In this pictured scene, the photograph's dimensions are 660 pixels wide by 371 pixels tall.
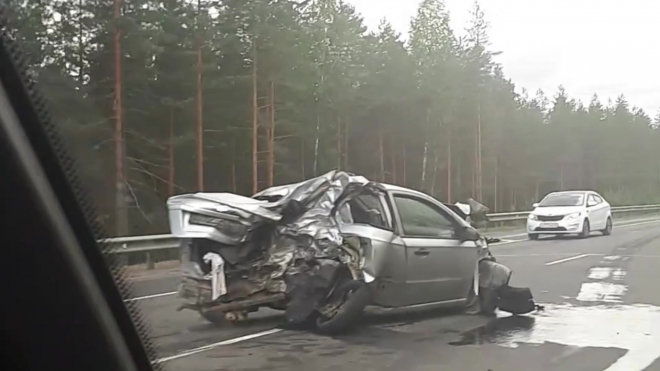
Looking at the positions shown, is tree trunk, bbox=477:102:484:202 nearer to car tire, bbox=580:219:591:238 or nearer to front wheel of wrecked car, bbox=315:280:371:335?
car tire, bbox=580:219:591:238

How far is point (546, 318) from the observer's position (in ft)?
27.3

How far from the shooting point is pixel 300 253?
7.38 m

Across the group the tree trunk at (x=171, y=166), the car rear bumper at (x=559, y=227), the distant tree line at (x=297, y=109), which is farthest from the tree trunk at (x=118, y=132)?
the car rear bumper at (x=559, y=227)

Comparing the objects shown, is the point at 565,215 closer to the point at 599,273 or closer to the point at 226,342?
the point at 599,273

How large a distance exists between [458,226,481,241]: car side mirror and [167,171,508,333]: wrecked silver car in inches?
31.3

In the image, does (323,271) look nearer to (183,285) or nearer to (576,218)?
(183,285)

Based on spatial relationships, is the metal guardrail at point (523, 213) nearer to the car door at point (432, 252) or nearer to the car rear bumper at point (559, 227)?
the car rear bumper at point (559, 227)

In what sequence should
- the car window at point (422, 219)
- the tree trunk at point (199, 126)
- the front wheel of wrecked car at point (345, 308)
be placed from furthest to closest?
the tree trunk at point (199, 126) < the car window at point (422, 219) < the front wheel of wrecked car at point (345, 308)

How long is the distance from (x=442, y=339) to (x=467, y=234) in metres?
1.78

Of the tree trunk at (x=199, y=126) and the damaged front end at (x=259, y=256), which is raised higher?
the tree trunk at (x=199, y=126)

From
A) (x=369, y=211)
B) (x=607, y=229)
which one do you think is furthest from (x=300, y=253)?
(x=607, y=229)

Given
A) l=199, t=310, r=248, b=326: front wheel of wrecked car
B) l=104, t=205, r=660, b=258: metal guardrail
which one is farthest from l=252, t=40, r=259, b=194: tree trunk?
l=199, t=310, r=248, b=326: front wheel of wrecked car

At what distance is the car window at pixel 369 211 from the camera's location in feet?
25.6

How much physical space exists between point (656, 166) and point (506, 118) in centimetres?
501
